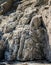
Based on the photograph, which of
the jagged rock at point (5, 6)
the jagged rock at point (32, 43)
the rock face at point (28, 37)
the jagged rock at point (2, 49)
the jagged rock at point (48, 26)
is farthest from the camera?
the jagged rock at point (5, 6)

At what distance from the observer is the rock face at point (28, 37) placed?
62.4ft

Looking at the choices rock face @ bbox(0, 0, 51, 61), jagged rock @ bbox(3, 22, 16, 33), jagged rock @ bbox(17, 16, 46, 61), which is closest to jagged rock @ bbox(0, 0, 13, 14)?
rock face @ bbox(0, 0, 51, 61)

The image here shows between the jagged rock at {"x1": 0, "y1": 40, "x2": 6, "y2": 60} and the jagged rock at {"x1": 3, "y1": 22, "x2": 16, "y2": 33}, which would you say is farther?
the jagged rock at {"x1": 3, "y1": 22, "x2": 16, "y2": 33}

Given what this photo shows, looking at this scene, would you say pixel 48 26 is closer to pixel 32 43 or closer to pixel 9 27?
pixel 32 43

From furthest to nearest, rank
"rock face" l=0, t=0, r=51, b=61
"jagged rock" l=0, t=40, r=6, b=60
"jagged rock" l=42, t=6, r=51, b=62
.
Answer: "jagged rock" l=0, t=40, r=6, b=60, "rock face" l=0, t=0, r=51, b=61, "jagged rock" l=42, t=6, r=51, b=62

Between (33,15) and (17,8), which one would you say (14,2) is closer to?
(17,8)

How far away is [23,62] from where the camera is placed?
60.6ft

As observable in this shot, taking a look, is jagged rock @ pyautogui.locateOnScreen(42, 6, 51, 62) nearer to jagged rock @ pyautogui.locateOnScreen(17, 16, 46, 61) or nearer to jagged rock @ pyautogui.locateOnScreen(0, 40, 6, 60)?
jagged rock @ pyautogui.locateOnScreen(17, 16, 46, 61)

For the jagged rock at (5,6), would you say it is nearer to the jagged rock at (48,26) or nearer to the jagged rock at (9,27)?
the jagged rock at (9,27)

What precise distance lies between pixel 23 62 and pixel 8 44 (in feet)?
10.4

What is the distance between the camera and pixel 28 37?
1958 cm

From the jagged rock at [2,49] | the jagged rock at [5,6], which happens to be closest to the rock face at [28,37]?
the jagged rock at [2,49]

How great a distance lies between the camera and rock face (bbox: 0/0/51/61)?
19031 mm

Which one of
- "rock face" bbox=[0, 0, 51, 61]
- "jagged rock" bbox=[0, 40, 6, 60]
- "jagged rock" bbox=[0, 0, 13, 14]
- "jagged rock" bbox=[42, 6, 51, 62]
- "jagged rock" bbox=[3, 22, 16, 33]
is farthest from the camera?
"jagged rock" bbox=[0, 0, 13, 14]
